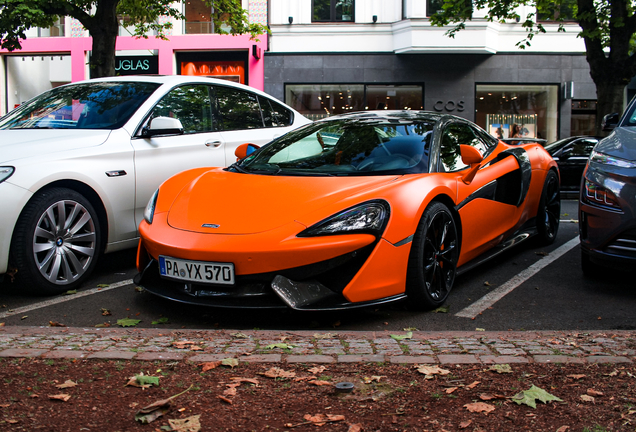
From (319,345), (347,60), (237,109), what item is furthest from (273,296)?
(347,60)

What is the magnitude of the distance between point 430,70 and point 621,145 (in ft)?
53.6

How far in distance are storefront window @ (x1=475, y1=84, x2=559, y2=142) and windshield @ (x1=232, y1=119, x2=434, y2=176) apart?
1682 centimetres

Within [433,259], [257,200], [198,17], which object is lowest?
[433,259]

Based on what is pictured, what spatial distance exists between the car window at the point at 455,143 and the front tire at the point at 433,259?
52 cm

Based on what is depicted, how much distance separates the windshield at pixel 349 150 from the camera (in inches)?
181

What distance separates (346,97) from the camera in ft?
69.2

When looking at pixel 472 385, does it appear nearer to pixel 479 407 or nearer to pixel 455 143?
pixel 479 407

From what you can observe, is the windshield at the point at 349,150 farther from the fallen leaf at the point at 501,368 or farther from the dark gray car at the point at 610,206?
the fallen leaf at the point at 501,368

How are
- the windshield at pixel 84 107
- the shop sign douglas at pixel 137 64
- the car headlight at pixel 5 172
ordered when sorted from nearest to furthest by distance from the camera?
the car headlight at pixel 5 172 < the windshield at pixel 84 107 < the shop sign douglas at pixel 137 64

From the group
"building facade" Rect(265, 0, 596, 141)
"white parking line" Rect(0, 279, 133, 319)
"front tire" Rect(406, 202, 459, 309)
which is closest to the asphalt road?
"white parking line" Rect(0, 279, 133, 319)

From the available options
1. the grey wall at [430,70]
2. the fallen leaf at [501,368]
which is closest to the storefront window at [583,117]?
the grey wall at [430,70]

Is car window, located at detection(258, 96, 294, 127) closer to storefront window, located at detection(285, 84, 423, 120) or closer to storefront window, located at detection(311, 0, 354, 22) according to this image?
storefront window, located at detection(285, 84, 423, 120)

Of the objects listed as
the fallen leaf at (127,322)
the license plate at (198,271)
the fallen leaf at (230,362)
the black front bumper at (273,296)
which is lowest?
the fallen leaf at (127,322)

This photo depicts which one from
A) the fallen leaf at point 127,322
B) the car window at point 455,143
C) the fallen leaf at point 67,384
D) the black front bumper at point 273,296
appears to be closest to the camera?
the fallen leaf at point 67,384
